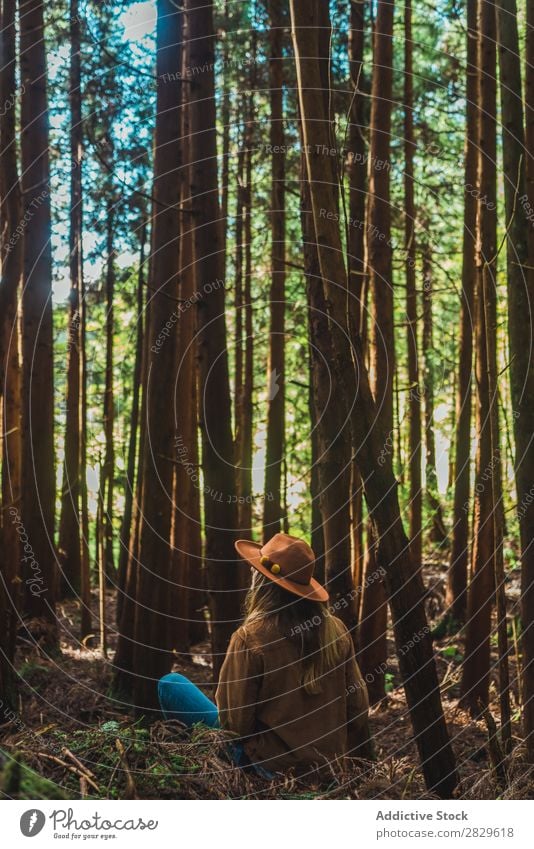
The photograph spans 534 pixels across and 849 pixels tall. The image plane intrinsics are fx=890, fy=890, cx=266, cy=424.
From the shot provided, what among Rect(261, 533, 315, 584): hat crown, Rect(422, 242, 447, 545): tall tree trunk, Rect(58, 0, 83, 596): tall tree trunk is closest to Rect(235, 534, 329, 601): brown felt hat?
Rect(261, 533, 315, 584): hat crown

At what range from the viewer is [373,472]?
16.2ft

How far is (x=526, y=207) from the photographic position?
6.03 meters

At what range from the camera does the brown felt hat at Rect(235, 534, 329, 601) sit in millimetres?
4734

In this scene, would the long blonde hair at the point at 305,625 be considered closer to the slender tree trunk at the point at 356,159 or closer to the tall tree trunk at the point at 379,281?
the tall tree trunk at the point at 379,281

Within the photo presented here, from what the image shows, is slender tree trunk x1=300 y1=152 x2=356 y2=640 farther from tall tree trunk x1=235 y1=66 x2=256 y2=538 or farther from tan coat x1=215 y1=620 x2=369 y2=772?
tall tree trunk x1=235 y1=66 x2=256 y2=538

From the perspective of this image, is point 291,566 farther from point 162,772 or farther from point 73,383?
point 73,383

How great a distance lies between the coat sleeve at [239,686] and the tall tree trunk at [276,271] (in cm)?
794

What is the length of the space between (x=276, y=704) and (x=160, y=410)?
4471 mm

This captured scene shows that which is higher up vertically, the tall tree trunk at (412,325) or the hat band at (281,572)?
the tall tree trunk at (412,325)

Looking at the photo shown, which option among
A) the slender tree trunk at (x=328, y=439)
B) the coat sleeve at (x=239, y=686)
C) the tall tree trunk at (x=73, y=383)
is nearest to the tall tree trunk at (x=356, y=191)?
the slender tree trunk at (x=328, y=439)

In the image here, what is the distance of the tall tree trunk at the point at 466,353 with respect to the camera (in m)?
11.1
